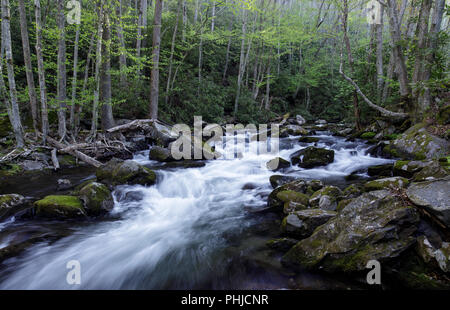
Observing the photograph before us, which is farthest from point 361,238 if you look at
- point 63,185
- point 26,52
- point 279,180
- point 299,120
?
point 299,120

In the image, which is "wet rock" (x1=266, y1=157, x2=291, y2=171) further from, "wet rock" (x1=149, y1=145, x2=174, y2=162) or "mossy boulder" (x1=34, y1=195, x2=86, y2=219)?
"mossy boulder" (x1=34, y1=195, x2=86, y2=219)

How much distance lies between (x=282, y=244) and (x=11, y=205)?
555 cm

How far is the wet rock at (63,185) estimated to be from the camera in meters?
6.31

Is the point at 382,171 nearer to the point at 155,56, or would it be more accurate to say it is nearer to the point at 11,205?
the point at 11,205

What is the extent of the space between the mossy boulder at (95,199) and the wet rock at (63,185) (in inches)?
60.5

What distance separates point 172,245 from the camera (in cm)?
448

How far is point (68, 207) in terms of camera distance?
15.8 ft

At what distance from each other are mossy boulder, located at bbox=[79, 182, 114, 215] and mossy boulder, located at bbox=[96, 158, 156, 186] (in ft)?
3.46

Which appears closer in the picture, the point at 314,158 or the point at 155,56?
the point at 314,158

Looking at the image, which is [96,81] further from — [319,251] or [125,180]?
[319,251]

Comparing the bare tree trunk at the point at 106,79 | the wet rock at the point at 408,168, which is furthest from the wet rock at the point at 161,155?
the wet rock at the point at 408,168

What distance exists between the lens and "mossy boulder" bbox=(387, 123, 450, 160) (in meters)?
6.45

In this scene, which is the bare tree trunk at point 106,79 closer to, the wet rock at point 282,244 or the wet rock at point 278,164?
the wet rock at point 278,164

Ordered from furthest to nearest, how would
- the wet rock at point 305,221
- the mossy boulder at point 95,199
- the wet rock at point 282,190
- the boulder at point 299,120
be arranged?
the boulder at point 299,120 < the wet rock at point 282,190 < the mossy boulder at point 95,199 < the wet rock at point 305,221
